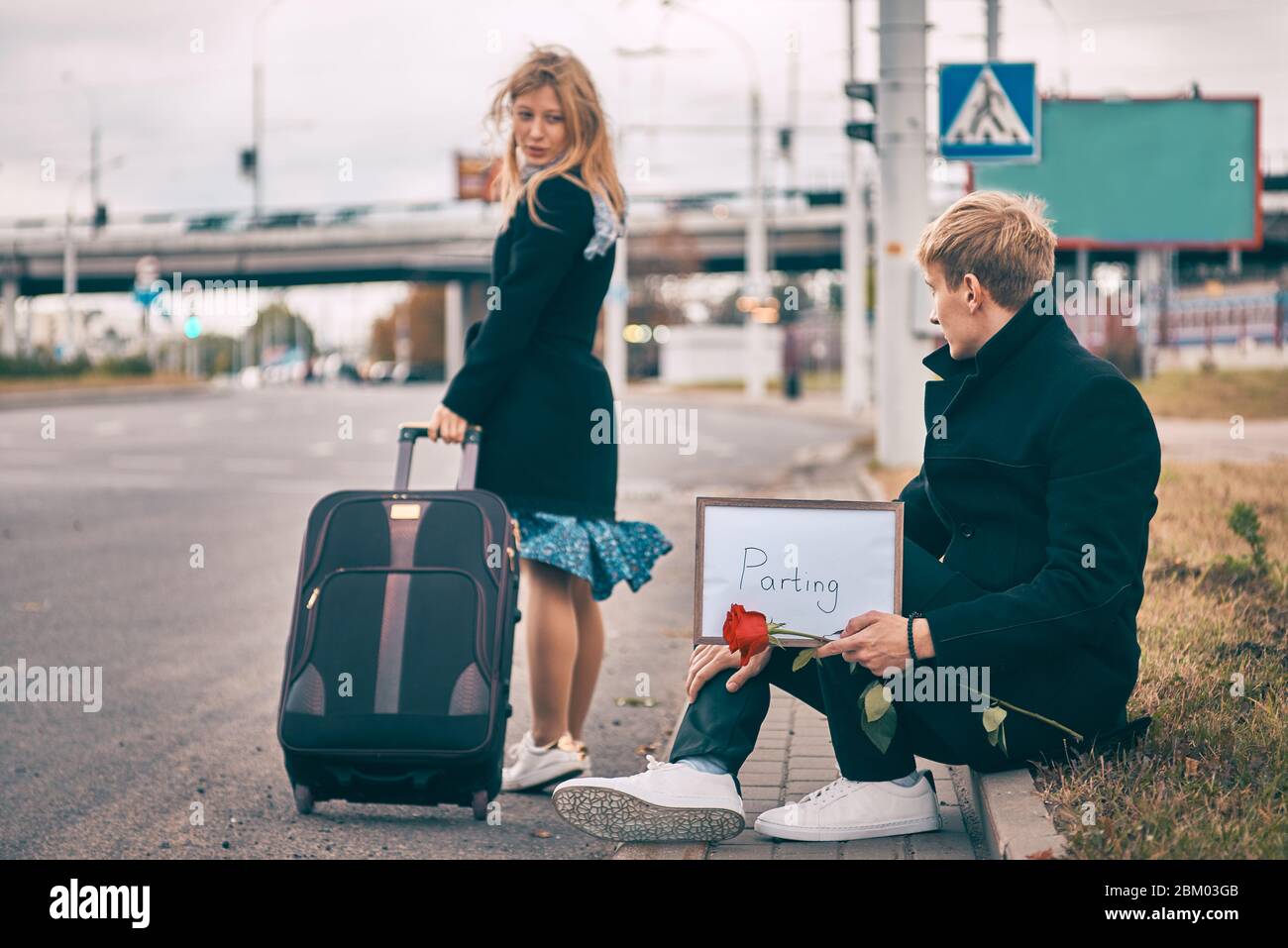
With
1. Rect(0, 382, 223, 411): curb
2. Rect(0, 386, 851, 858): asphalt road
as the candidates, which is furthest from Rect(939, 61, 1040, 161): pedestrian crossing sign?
Rect(0, 382, 223, 411): curb

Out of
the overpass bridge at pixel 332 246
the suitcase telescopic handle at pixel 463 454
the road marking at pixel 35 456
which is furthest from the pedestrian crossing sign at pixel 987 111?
the overpass bridge at pixel 332 246

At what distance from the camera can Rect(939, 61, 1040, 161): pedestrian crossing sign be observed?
10602 millimetres

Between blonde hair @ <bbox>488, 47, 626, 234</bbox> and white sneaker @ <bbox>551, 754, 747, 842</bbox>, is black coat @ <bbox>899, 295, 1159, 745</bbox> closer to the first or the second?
white sneaker @ <bbox>551, 754, 747, 842</bbox>

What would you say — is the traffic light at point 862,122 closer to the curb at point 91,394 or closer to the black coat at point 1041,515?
the black coat at point 1041,515

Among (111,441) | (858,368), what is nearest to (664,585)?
(111,441)

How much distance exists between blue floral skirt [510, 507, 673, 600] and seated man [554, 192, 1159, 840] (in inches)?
39.2

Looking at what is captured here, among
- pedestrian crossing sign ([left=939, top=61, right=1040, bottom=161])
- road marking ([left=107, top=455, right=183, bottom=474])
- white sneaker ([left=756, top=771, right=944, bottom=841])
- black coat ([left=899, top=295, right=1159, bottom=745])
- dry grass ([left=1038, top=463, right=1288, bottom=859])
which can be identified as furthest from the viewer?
road marking ([left=107, top=455, right=183, bottom=474])

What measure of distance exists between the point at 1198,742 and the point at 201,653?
457 centimetres

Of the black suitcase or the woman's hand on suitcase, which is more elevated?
the woman's hand on suitcase

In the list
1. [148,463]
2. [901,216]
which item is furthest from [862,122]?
[148,463]

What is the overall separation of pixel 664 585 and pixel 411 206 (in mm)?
58921

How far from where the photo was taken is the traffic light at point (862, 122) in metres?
12.5
